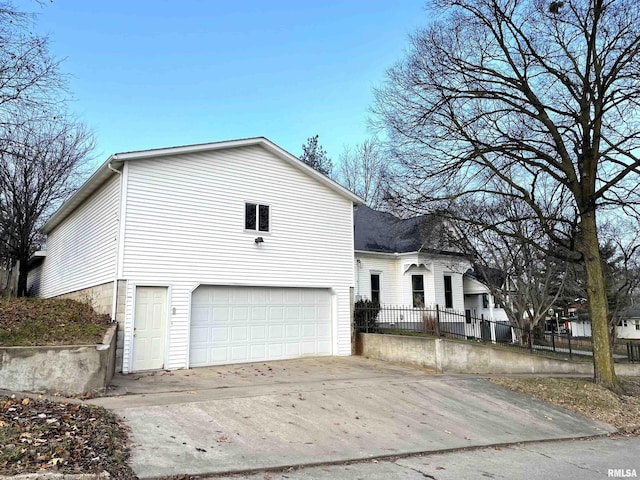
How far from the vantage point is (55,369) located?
827cm

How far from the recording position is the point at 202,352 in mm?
12703

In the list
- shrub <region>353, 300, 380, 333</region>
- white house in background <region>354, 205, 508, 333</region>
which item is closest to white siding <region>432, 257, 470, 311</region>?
white house in background <region>354, 205, 508, 333</region>

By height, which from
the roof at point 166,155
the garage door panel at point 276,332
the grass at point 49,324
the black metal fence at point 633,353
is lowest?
the black metal fence at point 633,353

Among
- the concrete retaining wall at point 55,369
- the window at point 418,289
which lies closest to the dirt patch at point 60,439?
the concrete retaining wall at point 55,369

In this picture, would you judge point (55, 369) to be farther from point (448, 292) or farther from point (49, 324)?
point (448, 292)

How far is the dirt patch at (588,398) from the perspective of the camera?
33.1 feet

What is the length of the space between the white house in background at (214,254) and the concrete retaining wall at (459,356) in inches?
49.0

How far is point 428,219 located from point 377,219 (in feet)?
28.9

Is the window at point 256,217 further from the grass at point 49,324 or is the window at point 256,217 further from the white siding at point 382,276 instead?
the white siding at point 382,276

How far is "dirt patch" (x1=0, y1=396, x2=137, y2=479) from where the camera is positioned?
15.9ft

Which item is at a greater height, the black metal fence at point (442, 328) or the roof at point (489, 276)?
the roof at point (489, 276)

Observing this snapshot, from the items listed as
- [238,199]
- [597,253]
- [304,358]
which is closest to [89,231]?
[238,199]

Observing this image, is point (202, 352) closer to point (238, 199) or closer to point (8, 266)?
point (238, 199)

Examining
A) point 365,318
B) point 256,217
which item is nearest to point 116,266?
point 256,217
